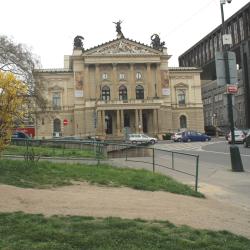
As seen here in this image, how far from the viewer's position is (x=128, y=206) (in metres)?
9.20

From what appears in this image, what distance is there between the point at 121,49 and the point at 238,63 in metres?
29.0

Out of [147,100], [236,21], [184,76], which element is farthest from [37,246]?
[236,21]

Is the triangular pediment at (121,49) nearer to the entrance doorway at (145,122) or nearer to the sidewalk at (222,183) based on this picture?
the entrance doorway at (145,122)

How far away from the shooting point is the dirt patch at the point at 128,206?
26.7ft

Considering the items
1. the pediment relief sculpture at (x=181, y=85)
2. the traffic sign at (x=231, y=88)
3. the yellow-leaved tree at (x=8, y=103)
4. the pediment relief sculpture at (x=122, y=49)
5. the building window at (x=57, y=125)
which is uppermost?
the pediment relief sculpture at (x=122, y=49)

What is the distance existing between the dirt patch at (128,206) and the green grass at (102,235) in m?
0.59

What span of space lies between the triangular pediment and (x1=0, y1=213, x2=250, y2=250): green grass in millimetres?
90227

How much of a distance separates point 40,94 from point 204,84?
8335 cm

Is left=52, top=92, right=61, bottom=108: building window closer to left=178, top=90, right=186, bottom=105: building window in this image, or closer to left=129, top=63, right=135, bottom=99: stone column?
left=129, top=63, right=135, bottom=99: stone column

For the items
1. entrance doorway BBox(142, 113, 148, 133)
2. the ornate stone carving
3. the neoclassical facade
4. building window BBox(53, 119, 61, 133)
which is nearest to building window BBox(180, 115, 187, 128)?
the neoclassical facade

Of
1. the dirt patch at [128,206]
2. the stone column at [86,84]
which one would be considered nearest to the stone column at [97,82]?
the stone column at [86,84]

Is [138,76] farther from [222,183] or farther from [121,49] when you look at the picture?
[222,183]

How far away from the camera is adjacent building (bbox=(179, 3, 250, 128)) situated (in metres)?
100

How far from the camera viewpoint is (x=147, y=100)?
302 ft
